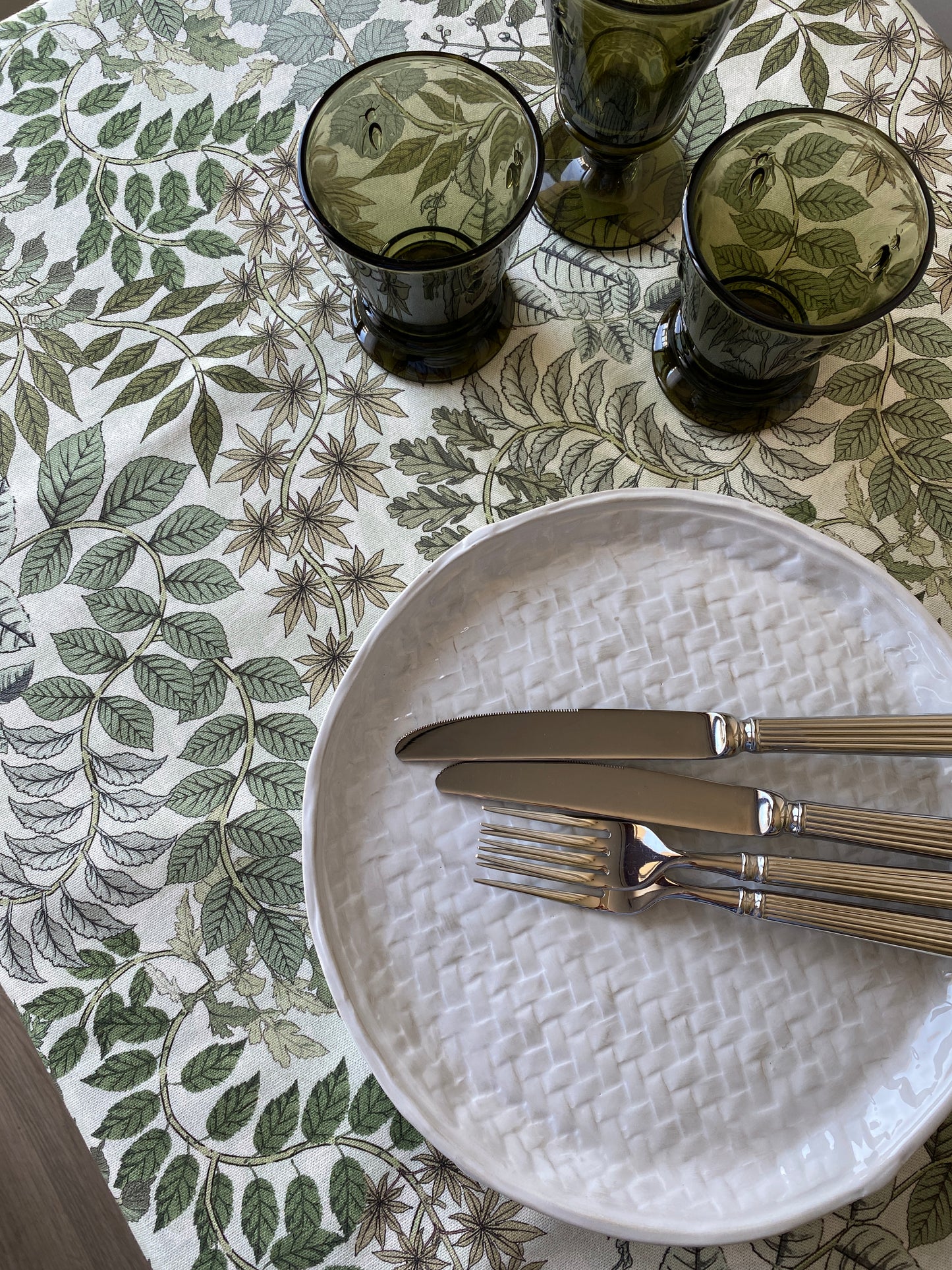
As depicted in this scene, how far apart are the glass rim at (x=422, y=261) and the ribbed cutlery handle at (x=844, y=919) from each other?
286mm

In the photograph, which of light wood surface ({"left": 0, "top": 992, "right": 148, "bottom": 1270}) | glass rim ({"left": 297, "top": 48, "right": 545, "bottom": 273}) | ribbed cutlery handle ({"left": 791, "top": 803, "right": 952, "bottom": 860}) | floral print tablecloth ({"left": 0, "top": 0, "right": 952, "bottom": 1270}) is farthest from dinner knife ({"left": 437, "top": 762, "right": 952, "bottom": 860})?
light wood surface ({"left": 0, "top": 992, "right": 148, "bottom": 1270})

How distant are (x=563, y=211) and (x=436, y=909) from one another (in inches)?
14.9

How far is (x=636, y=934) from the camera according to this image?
1.22 feet

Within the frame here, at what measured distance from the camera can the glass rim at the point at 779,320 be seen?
1.18 feet

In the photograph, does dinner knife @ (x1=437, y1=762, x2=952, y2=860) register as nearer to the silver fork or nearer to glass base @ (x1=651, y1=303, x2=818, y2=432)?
the silver fork

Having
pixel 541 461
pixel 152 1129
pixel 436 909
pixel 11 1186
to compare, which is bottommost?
pixel 11 1186

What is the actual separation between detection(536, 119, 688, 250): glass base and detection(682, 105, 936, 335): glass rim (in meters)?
0.09

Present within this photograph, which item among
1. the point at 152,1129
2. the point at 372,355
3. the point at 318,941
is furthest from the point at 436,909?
the point at 372,355

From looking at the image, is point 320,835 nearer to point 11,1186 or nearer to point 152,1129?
point 152,1129

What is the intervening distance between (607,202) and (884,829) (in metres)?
0.36

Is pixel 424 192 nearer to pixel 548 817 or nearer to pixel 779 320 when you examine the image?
pixel 779 320

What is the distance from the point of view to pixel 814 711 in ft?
1.28

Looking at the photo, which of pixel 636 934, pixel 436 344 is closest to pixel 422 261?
pixel 436 344

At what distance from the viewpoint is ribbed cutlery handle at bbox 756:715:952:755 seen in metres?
0.36
